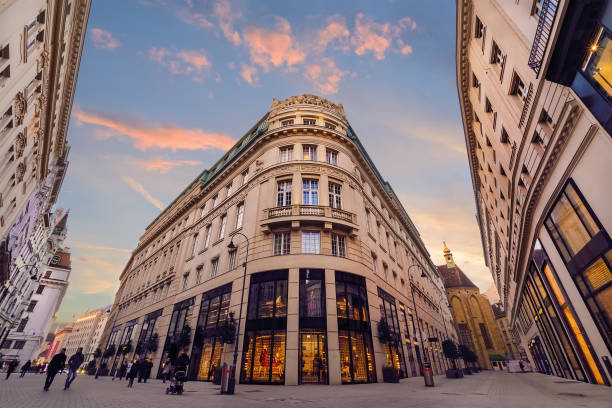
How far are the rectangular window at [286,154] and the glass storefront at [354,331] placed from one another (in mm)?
12801

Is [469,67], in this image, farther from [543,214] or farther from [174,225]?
[174,225]

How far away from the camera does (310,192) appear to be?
23.7 metres

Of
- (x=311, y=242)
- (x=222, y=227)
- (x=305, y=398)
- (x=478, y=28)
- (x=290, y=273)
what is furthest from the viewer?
(x=222, y=227)

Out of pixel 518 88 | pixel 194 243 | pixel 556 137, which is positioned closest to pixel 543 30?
pixel 556 137

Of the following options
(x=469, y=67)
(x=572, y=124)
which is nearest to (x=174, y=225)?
(x=469, y=67)

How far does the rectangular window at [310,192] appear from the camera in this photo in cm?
2319

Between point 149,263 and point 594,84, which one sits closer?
point 594,84

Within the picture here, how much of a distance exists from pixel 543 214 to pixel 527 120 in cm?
557

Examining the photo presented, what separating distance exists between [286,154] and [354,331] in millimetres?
17560

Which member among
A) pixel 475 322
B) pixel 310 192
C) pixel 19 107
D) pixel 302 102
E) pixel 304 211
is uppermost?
pixel 302 102

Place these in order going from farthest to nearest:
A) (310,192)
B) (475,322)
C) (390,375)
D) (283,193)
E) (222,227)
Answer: (475,322)
(222,227)
(283,193)
(310,192)
(390,375)

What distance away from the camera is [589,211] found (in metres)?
10.6

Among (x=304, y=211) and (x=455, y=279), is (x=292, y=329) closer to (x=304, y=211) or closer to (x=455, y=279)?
(x=304, y=211)

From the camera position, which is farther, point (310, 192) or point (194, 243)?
point (194, 243)
